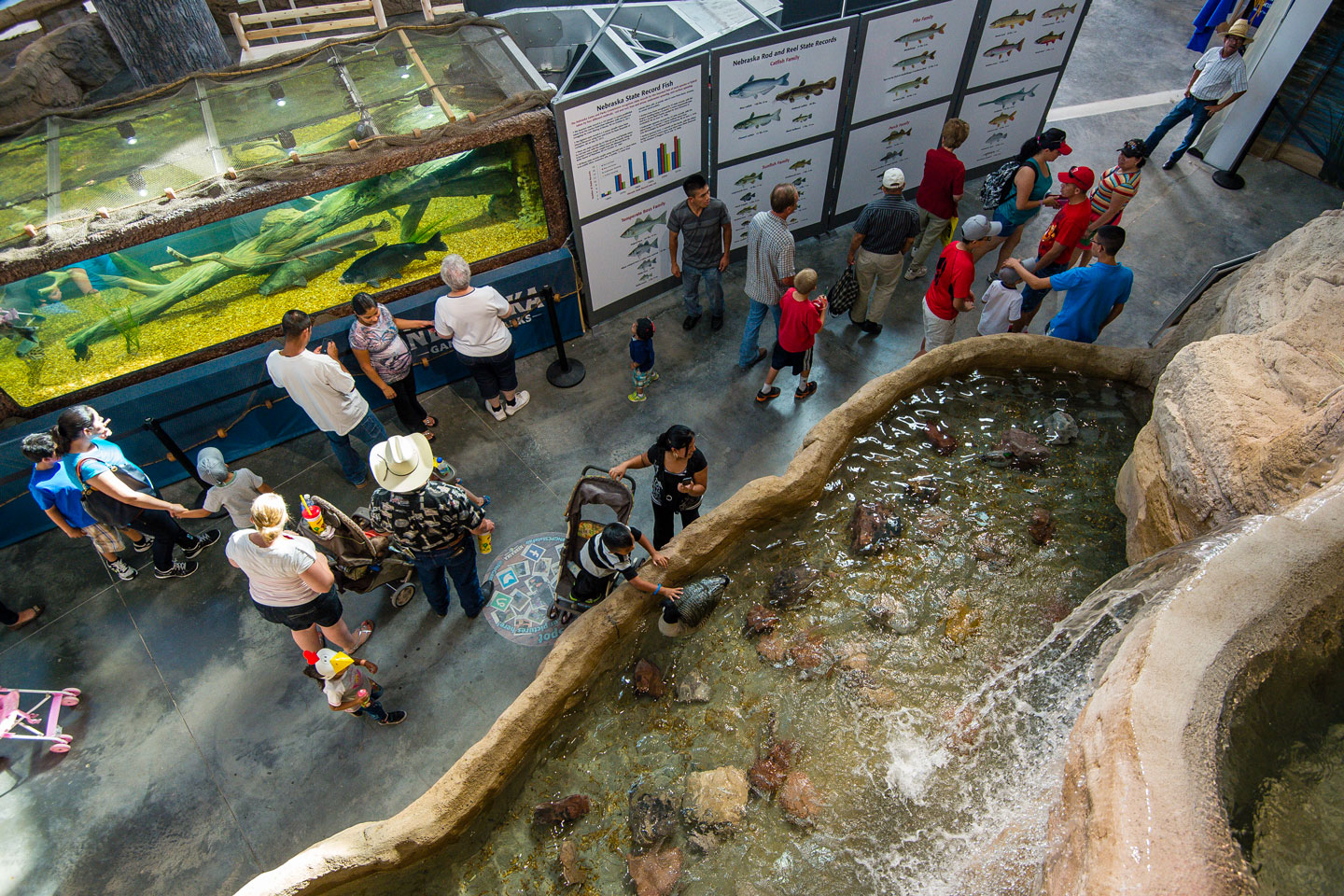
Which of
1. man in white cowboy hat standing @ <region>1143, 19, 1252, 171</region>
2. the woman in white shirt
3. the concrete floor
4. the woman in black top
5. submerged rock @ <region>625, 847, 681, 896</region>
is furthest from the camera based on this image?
man in white cowboy hat standing @ <region>1143, 19, 1252, 171</region>

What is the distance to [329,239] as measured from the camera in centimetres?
593

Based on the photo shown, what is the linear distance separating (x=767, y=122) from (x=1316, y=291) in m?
4.45

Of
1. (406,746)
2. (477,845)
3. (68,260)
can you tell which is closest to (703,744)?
(477,845)

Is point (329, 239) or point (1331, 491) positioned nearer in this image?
point (1331, 491)

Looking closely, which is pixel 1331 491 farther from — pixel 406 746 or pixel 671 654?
pixel 406 746

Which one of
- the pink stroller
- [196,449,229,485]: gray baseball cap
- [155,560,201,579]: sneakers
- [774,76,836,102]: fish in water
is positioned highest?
[774,76,836,102]: fish in water

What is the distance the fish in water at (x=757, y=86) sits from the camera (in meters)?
6.37

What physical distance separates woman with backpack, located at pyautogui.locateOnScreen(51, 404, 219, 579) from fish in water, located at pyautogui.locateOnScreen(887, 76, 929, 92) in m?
7.37

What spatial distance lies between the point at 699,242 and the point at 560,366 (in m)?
1.70

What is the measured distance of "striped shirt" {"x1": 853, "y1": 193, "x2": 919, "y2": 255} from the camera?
6.12 meters

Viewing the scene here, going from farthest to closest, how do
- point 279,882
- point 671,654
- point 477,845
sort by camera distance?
point 671,654, point 477,845, point 279,882

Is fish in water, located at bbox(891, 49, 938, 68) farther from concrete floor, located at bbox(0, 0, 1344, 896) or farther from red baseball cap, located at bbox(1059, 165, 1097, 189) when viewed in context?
concrete floor, located at bbox(0, 0, 1344, 896)

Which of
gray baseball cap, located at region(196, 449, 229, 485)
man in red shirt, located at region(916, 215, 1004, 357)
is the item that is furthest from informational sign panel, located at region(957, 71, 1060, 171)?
gray baseball cap, located at region(196, 449, 229, 485)

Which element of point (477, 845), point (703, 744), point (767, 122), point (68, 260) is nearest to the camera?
point (477, 845)
